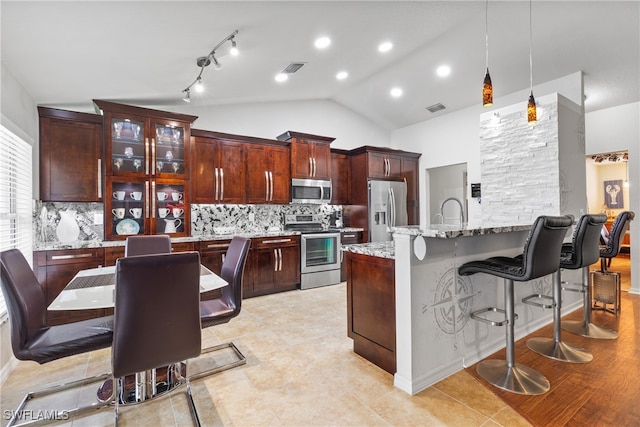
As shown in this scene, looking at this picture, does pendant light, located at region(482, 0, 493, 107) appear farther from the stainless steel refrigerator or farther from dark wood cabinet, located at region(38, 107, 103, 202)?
dark wood cabinet, located at region(38, 107, 103, 202)

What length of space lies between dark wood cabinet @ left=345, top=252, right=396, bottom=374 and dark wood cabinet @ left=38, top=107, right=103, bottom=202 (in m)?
3.23

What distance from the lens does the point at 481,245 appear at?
248 centimetres

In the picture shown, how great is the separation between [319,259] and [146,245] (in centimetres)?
265

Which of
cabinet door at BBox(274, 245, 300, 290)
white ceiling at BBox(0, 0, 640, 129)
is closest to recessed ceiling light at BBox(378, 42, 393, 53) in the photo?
white ceiling at BBox(0, 0, 640, 129)

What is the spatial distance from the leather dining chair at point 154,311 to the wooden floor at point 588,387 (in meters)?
2.00

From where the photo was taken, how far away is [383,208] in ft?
18.4

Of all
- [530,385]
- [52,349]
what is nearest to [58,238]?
[52,349]

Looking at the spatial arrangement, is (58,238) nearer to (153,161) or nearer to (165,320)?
(153,161)

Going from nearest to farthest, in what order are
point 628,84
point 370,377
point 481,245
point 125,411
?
point 125,411
point 370,377
point 481,245
point 628,84

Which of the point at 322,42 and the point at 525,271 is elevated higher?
the point at 322,42

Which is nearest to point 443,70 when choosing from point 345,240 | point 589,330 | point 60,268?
point 345,240

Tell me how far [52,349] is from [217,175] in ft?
9.92

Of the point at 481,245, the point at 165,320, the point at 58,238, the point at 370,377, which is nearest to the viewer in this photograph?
the point at 165,320

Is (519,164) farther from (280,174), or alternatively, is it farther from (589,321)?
(280,174)
